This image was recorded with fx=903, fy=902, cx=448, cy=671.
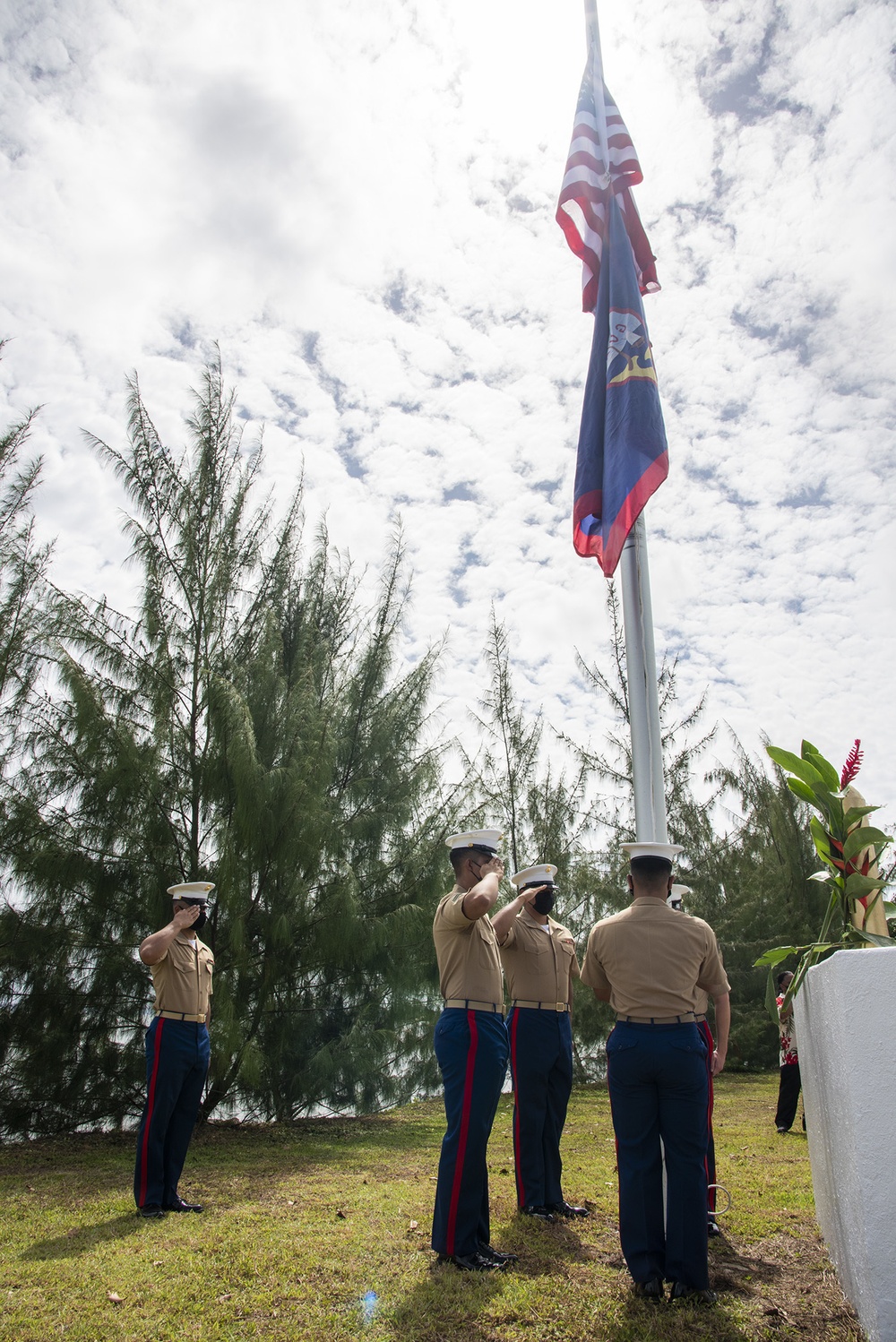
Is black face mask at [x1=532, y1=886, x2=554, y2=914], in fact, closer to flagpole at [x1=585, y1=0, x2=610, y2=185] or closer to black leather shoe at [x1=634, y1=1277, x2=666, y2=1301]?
A: black leather shoe at [x1=634, y1=1277, x2=666, y2=1301]

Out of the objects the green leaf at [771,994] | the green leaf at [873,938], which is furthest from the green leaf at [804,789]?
the green leaf at [771,994]

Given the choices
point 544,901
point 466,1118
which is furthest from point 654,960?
point 544,901

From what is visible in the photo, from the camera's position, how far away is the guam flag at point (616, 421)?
5.08 metres

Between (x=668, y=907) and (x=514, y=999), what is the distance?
1.66 meters

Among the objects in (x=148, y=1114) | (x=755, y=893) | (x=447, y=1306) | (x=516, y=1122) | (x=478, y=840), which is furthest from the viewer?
(x=755, y=893)

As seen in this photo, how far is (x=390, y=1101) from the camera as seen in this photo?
9297 mm

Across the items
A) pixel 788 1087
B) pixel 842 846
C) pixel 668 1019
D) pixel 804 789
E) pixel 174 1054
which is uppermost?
pixel 804 789

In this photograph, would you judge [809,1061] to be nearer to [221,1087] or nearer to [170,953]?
[170,953]

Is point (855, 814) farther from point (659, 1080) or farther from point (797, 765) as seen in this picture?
point (659, 1080)

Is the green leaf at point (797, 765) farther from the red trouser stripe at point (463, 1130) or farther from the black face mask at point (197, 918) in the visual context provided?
the black face mask at point (197, 918)

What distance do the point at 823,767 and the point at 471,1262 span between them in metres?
2.42

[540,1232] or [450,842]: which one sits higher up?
[450,842]

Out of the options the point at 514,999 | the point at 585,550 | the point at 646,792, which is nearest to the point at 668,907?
the point at 646,792

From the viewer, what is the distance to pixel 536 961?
498cm
